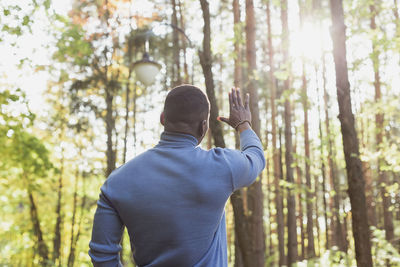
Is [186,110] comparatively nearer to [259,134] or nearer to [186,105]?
[186,105]

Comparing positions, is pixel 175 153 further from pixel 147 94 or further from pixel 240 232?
pixel 147 94

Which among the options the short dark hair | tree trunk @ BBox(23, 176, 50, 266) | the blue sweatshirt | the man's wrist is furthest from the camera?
tree trunk @ BBox(23, 176, 50, 266)

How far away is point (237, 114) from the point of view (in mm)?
2100

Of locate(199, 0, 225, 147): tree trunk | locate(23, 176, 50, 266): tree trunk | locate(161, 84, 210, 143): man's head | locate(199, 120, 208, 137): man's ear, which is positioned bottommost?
locate(23, 176, 50, 266): tree trunk

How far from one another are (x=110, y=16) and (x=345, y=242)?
500 inches

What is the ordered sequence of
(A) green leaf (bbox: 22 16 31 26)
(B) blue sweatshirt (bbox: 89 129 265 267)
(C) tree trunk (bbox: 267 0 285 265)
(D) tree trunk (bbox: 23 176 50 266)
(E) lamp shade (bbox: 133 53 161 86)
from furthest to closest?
(C) tree trunk (bbox: 267 0 285 265) → (D) tree trunk (bbox: 23 176 50 266) → (A) green leaf (bbox: 22 16 31 26) → (E) lamp shade (bbox: 133 53 161 86) → (B) blue sweatshirt (bbox: 89 129 265 267)

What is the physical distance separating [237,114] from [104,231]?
924mm

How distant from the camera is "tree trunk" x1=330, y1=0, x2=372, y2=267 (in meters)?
5.91

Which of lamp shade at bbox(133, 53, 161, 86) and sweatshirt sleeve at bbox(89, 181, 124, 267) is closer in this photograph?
sweatshirt sleeve at bbox(89, 181, 124, 267)

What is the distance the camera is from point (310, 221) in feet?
54.5

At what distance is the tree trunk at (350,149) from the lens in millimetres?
5910

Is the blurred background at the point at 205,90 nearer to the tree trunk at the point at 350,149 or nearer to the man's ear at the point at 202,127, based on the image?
the tree trunk at the point at 350,149

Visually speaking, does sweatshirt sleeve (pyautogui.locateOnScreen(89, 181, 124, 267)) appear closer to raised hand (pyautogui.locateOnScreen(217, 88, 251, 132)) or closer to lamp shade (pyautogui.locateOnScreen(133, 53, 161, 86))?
raised hand (pyautogui.locateOnScreen(217, 88, 251, 132))

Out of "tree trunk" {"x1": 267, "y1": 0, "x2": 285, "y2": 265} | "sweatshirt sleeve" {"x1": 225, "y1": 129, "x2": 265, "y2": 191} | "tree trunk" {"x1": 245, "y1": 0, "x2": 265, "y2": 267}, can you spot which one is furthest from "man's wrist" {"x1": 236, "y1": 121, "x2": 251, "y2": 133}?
"tree trunk" {"x1": 267, "y1": 0, "x2": 285, "y2": 265}
